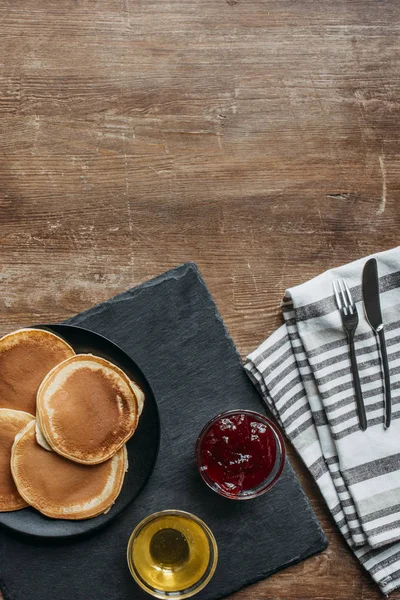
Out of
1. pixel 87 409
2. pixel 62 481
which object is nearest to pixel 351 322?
pixel 87 409

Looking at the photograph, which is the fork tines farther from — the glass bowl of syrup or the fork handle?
the glass bowl of syrup

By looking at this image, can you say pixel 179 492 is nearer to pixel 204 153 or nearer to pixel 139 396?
pixel 139 396

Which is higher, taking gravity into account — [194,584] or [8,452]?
[8,452]

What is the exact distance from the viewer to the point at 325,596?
1896 millimetres

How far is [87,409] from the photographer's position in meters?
1.82

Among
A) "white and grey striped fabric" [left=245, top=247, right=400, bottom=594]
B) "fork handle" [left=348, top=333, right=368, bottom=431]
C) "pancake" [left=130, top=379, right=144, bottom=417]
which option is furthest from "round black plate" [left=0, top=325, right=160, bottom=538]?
"fork handle" [left=348, top=333, right=368, bottom=431]

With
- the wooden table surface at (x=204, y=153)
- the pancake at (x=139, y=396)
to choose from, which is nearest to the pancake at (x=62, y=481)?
the pancake at (x=139, y=396)

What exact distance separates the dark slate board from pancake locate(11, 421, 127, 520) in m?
0.09

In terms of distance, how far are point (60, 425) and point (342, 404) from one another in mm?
709

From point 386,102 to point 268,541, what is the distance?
1243mm

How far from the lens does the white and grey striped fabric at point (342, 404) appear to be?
6.12 ft

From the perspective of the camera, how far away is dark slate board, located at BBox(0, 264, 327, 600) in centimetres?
183

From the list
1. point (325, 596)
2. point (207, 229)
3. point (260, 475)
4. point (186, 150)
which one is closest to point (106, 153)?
point (186, 150)

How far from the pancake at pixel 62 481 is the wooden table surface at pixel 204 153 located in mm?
341
